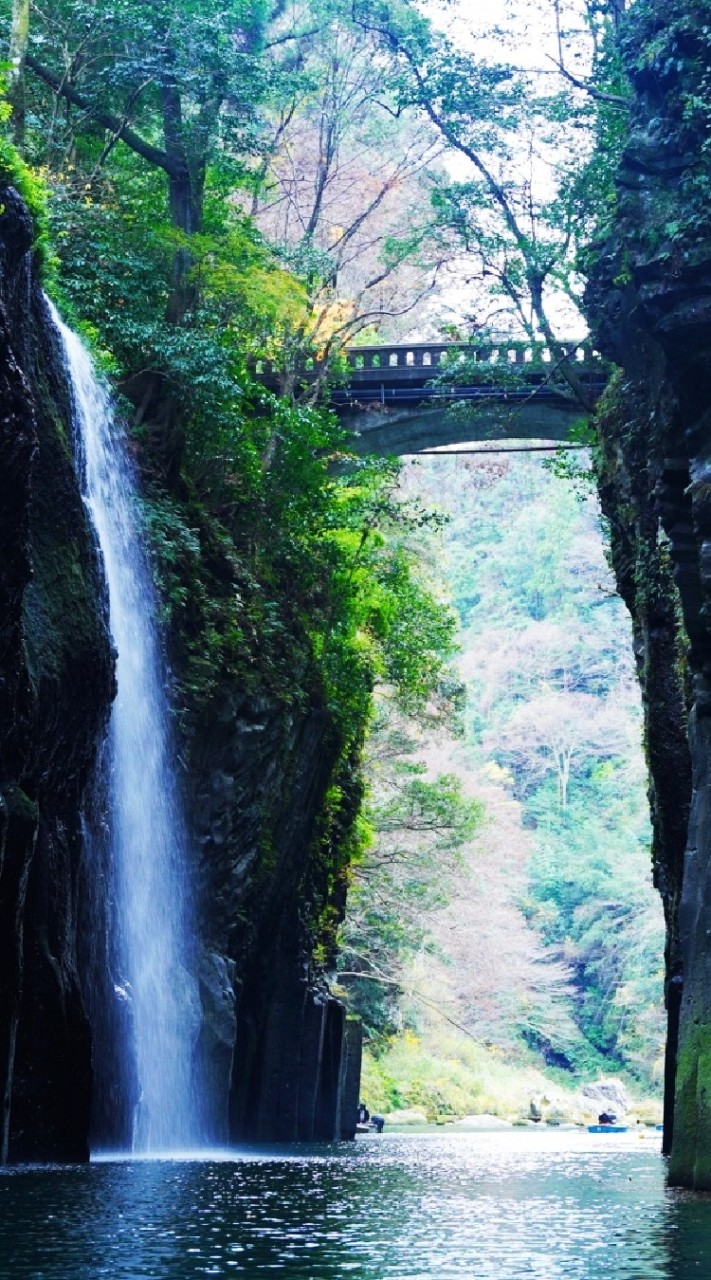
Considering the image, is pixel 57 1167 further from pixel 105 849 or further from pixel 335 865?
pixel 335 865

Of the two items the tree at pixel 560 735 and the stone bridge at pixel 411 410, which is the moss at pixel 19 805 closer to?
the stone bridge at pixel 411 410

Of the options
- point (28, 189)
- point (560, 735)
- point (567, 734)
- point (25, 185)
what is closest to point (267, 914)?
point (28, 189)

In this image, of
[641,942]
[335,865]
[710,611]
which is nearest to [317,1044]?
[335,865]

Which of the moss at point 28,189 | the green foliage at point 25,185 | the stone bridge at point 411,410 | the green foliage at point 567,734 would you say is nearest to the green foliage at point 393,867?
the stone bridge at point 411,410

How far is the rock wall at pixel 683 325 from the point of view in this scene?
1280 centimetres

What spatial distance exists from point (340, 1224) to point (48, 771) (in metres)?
6.83

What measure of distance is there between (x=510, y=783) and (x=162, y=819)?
47.2 metres

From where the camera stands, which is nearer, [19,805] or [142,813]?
[19,805]

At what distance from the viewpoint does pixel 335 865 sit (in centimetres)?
→ 2880

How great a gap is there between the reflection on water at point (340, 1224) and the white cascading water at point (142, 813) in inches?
140

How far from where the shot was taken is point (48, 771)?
15039mm

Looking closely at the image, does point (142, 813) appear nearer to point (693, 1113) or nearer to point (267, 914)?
point (267, 914)

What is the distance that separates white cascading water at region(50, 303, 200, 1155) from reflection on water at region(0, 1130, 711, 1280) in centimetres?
356

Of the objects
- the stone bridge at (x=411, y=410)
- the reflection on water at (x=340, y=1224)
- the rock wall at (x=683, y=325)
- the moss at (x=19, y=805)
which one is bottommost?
the reflection on water at (x=340, y=1224)
